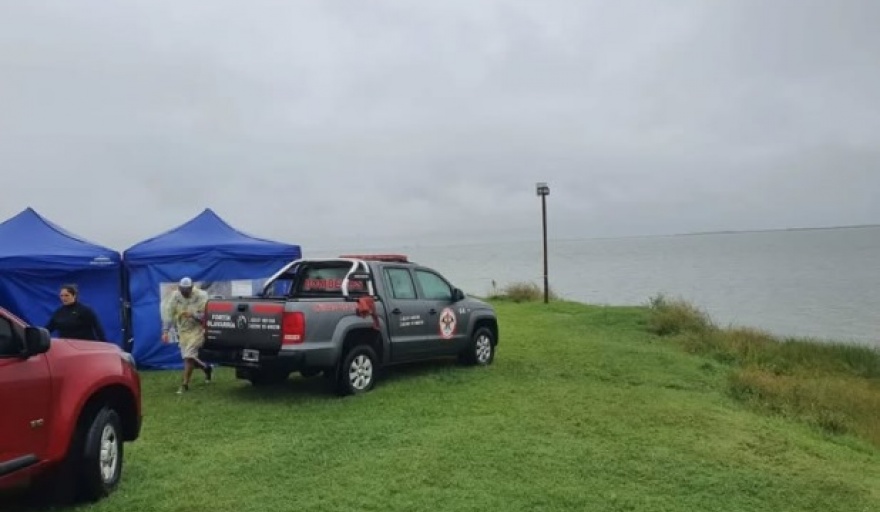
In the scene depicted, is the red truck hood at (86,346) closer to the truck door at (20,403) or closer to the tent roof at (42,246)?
the truck door at (20,403)

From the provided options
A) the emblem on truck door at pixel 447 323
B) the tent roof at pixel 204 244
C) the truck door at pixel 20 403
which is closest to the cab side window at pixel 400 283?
the emblem on truck door at pixel 447 323

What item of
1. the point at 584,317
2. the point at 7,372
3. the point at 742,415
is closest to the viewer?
the point at 7,372

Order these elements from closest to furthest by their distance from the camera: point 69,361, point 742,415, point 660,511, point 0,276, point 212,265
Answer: point 69,361
point 660,511
point 742,415
point 0,276
point 212,265

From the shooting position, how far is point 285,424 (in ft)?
26.2

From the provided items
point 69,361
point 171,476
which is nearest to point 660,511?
point 171,476

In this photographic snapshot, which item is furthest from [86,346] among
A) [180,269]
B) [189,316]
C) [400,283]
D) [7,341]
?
[180,269]

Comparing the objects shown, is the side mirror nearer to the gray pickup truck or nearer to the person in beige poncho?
the gray pickup truck

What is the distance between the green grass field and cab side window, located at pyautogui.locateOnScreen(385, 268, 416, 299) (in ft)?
4.02

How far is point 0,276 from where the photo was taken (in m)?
11.2

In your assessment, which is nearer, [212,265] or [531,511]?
[531,511]

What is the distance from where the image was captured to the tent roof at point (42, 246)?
443 inches

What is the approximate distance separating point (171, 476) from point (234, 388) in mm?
4099

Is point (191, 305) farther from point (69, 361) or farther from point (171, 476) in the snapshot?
point (69, 361)

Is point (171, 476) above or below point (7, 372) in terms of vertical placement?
below
